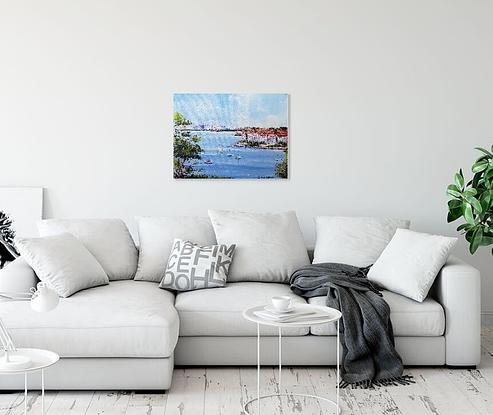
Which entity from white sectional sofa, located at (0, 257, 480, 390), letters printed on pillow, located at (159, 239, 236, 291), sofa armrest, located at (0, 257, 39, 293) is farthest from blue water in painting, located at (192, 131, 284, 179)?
sofa armrest, located at (0, 257, 39, 293)

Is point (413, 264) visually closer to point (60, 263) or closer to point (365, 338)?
point (365, 338)

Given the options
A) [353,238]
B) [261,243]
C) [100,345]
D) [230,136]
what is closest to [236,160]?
[230,136]

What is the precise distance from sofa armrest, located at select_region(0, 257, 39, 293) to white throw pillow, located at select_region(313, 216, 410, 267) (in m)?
1.90

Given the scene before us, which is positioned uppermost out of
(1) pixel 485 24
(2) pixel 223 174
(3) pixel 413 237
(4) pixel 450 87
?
(1) pixel 485 24

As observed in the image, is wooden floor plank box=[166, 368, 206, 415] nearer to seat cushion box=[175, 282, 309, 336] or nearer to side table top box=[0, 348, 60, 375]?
seat cushion box=[175, 282, 309, 336]

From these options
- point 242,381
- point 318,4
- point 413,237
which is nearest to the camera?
point 242,381

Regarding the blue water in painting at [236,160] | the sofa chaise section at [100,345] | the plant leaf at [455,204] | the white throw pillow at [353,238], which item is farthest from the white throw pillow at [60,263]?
the plant leaf at [455,204]

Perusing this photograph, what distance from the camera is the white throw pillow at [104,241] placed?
503 centimetres

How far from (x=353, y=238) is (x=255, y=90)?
137 cm

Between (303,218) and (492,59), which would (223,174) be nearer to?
(303,218)

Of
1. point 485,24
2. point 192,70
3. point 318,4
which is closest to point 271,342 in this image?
point 192,70

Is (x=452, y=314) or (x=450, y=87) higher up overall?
(x=450, y=87)

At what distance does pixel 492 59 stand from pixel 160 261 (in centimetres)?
293

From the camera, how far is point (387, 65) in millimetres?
5750
